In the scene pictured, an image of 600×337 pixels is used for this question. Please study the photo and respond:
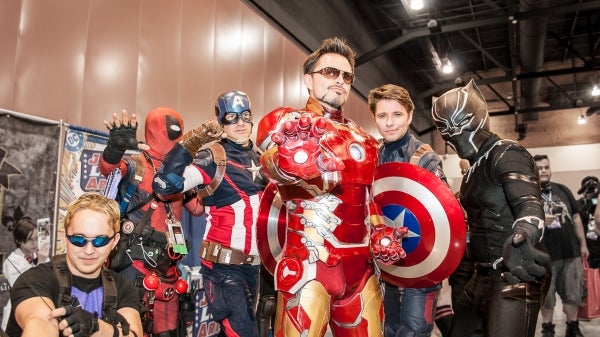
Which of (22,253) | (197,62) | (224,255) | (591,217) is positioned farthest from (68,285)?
(591,217)

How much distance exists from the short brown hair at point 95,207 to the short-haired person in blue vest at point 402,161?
4.99 ft

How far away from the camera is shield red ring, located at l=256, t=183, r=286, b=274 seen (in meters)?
2.17

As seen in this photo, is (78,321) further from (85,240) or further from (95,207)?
(95,207)

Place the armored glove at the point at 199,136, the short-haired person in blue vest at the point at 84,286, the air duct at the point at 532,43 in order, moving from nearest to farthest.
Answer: the short-haired person in blue vest at the point at 84,286 < the armored glove at the point at 199,136 < the air duct at the point at 532,43

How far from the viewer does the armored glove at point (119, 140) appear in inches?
98.9

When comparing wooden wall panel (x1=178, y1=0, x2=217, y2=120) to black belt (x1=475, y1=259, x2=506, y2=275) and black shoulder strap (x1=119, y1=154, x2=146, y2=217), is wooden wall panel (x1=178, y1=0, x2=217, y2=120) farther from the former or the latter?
black belt (x1=475, y1=259, x2=506, y2=275)

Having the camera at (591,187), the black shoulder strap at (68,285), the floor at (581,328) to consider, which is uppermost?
the camera at (591,187)

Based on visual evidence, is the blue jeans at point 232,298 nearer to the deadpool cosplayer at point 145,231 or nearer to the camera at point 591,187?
the deadpool cosplayer at point 145,231

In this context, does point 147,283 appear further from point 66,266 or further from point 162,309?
point 66,266

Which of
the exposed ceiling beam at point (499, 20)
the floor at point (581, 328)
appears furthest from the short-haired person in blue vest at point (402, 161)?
the exposed ceiling beam at point (499, 20)

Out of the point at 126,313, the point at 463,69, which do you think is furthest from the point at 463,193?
the point at 463,69

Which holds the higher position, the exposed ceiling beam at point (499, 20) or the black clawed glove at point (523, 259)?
the exposed ceiling beam at point (499, 20)

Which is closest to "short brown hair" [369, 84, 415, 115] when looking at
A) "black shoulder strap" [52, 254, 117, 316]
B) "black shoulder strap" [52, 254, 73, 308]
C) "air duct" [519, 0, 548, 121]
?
"black shoulder strap" [52, 254, 117, 316]

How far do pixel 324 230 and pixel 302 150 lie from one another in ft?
1.12
